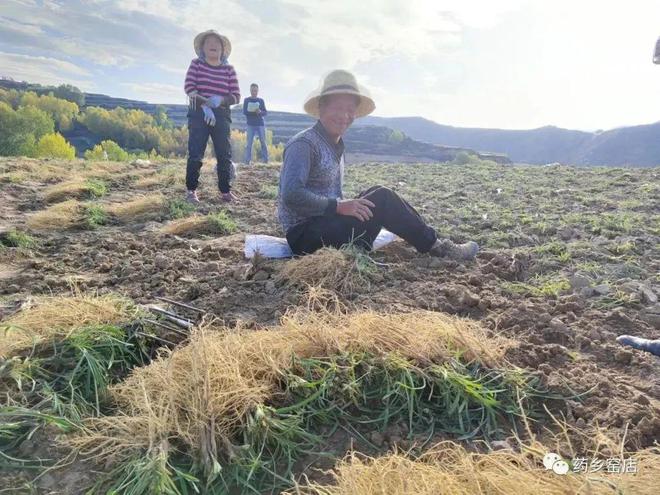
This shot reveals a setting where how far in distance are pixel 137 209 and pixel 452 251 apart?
367 centimetres

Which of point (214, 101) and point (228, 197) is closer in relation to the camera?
point (214, 101)

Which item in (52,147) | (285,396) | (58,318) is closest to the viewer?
(285,396)

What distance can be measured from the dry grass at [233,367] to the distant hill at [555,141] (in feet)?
251

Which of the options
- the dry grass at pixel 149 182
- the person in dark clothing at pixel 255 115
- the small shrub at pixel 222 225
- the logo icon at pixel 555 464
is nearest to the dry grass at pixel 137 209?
the small shrub at pixel 222 225

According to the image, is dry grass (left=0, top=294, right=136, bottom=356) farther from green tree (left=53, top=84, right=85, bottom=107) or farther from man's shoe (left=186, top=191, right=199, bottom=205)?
green tree (left=53, top=84, right=85, bottom=107)

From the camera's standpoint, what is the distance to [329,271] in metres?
2.92

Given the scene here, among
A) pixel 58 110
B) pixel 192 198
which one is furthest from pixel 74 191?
pixel 58 110

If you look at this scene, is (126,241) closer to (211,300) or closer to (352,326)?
(211,300)

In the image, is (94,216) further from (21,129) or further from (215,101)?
(21,129)

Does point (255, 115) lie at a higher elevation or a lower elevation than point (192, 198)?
higher

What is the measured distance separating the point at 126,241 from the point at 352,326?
2944mm

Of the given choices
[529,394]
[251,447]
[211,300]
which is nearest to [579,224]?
[529,394]

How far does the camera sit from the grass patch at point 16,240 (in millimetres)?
4008

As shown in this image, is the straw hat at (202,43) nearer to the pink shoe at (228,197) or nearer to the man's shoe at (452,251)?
the pink shoe at (228,197)
